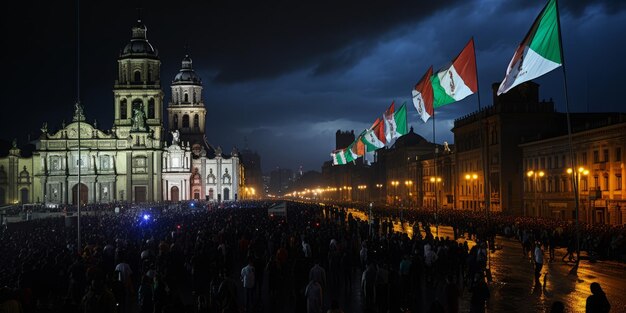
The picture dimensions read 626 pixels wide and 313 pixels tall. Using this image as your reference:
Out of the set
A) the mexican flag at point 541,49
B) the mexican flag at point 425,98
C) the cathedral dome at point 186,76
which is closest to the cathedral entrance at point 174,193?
the cathedral dome at point 186,76

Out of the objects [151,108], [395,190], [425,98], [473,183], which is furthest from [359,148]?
[151,108]

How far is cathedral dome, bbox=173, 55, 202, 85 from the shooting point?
149837mm

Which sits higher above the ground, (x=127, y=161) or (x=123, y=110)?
(x=123, y=110)

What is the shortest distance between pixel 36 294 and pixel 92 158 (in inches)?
4298

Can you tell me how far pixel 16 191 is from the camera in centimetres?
12012

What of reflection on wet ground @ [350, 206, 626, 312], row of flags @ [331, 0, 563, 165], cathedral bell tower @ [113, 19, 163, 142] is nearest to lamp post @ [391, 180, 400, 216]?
cathedral bell tower @ [113, 19, 163, 142]

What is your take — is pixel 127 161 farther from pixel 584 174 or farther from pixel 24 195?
pixel 584 174

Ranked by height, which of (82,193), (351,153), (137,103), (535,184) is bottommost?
(535,184)

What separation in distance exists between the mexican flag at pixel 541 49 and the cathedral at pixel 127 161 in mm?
103711

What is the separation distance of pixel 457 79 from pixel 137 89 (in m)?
103

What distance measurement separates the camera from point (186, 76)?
150500mm

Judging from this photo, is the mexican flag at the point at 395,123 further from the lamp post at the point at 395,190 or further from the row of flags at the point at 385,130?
the lamp post at the point at 395,190

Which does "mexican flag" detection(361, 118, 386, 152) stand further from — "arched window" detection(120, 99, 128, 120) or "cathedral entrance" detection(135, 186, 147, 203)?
"arched window" detection(120, 99, 128, 120)

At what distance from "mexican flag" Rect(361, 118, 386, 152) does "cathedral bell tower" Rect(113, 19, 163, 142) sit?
7868 cm
